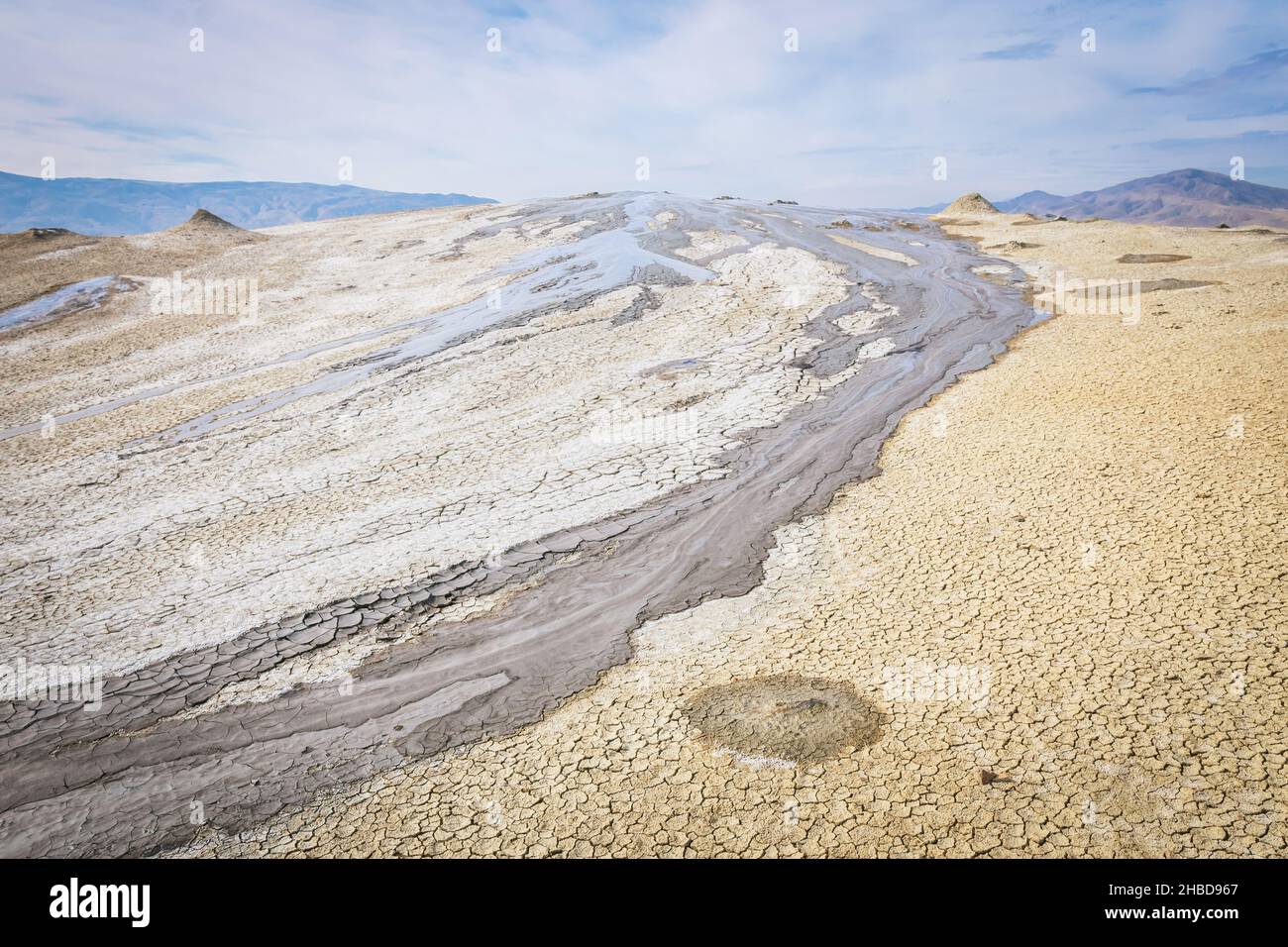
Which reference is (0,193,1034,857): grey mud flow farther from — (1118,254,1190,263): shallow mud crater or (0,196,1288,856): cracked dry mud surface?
(1118,254,1190,263): shallow mud crater

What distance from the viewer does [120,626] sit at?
563cm

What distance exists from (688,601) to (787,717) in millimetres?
1637

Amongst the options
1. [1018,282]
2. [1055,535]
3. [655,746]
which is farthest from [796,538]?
[1018,282]

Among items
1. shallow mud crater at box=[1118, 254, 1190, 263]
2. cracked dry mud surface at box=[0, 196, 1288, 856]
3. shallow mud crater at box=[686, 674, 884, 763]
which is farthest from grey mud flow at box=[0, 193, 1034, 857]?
shallow mud crater at box=[1118, 254, 1190, 263]

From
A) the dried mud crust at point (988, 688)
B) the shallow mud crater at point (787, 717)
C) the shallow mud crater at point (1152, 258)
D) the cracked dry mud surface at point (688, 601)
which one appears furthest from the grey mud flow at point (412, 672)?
the shallow mud crater at point (1152, 258)

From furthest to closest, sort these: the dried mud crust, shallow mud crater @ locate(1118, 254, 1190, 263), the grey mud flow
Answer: shallow mud crater @ locate(1118, 254, 1190, 263) < the grey mud flow < the dried mud crust

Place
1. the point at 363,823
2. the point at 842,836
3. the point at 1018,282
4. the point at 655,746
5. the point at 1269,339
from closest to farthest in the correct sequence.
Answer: the point at 842,836
the point at 363,823
the point at 655,746
the point at 1269,339
the point at 1018,282

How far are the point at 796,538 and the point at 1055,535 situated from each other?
204 centimetres

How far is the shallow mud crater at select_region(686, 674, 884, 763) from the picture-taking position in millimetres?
3582

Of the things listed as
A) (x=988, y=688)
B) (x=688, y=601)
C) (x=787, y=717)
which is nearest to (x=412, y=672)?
(x=688, y=601)

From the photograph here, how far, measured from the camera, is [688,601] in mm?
5324

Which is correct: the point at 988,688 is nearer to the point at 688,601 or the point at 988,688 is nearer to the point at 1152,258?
the point at 688,601

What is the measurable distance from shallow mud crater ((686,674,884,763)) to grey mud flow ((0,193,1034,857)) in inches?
38.4
